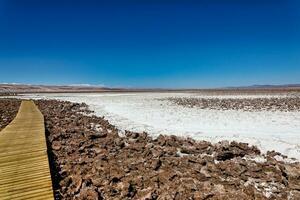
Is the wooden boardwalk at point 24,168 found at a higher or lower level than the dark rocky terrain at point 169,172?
higher

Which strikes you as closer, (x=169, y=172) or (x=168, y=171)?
(x=169, y=172)

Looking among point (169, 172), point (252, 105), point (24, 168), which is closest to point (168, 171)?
point (169, 172)

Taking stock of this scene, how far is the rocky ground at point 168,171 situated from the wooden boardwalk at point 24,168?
1.34 ft

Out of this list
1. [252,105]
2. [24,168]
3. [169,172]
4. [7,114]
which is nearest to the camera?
[24,168]

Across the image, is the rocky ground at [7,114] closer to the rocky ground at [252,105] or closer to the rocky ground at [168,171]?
the rocky ground at [168,171]

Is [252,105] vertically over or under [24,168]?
under

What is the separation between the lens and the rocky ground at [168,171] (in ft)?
19.6

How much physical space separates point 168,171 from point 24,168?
10.2 ft

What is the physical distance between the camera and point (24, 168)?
676cm

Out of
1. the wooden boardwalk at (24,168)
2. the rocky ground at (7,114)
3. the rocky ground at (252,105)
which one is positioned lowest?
the rocky ground at (252,105)

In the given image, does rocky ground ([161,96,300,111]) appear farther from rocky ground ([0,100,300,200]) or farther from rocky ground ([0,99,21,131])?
rocky ground ([0,100,300,200])

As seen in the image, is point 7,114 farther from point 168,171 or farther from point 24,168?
point 168,171

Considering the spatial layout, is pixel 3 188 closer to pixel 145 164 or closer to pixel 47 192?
pixel 47 192

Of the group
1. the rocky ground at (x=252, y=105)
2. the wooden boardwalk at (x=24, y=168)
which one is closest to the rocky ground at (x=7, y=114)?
the wooden boardwalk at (x=24, y=168)
